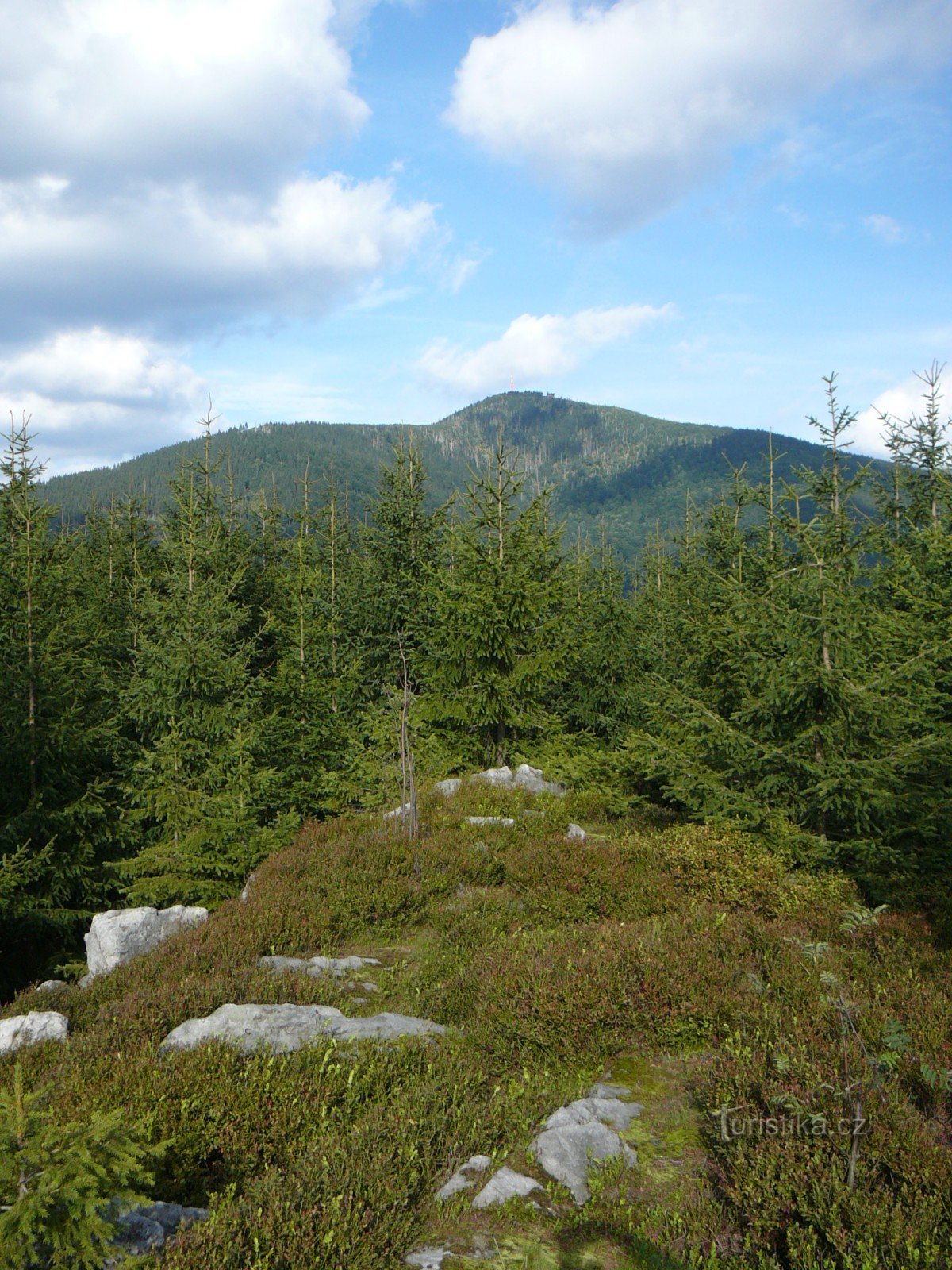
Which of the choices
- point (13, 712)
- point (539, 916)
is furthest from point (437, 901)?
point (13, 712)

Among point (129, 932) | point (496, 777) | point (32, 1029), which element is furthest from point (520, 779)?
point (32, 1029)

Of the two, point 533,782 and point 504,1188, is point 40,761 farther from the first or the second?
point 504,1188

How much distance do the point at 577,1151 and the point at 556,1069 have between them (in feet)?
3.72

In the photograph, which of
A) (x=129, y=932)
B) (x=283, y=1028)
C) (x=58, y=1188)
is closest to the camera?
(x=58, y=1188)

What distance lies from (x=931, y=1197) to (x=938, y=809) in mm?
6247

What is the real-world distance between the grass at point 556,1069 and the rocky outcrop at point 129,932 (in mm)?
1154

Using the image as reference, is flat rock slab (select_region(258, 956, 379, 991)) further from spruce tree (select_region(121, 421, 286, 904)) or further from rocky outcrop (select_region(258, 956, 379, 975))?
spruce tree (select_region(121, 421, 286, 904))

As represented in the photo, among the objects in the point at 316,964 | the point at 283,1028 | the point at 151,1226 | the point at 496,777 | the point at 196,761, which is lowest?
the point at 316,964

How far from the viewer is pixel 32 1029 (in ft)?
20.8

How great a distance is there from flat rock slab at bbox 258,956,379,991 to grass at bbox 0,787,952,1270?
215mm

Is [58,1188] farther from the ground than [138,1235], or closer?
farther from the ground

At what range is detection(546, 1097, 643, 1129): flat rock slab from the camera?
482cm

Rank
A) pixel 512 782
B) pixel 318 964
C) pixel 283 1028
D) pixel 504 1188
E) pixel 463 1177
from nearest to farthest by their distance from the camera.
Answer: pixel 504 1188, pixel 463 1177, pixel 283 1028, pixel 318 964, pixel 512 782

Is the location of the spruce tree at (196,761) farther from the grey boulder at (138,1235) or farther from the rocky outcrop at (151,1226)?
the grey boulder at (138,1235)
